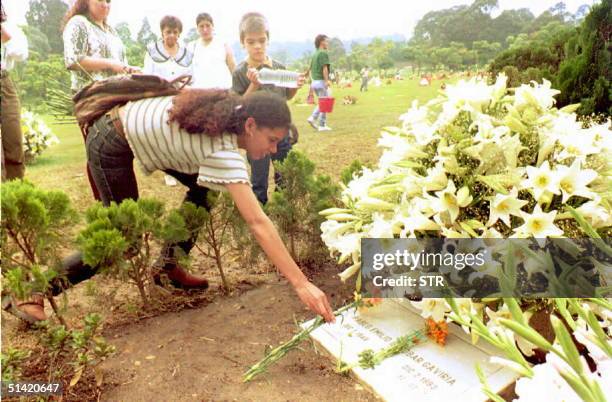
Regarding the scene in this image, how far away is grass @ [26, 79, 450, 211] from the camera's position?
318 cm

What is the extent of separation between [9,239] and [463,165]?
64.8 inches

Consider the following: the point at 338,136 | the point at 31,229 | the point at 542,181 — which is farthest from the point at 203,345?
the point at 338,136

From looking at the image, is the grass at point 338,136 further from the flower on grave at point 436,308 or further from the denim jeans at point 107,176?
the flower on grave at point 436,308

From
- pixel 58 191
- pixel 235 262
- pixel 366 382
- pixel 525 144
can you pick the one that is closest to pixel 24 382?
pixel 58 191

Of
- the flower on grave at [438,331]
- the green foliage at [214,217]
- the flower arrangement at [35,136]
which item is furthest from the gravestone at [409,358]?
the flower arrangement at [35,136]

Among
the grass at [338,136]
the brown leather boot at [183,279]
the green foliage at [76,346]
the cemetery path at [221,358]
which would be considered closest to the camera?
the green foliage at [76,346]

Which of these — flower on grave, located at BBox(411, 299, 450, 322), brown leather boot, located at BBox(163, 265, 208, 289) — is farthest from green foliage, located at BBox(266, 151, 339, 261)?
flower on grave, located at BBox(411, 299, 450, 322)

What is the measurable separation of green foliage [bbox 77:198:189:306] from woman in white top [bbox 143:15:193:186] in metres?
0.64

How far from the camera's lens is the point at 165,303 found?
2.33 metres

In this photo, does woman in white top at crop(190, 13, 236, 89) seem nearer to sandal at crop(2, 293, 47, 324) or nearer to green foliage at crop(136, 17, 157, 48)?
green foliage at crop(136, 17, 157, 48)

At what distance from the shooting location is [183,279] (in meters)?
2.45

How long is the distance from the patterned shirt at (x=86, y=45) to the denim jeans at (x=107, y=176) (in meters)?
0.34

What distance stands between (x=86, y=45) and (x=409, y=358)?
1.93m

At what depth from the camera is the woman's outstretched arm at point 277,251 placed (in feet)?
5.58
